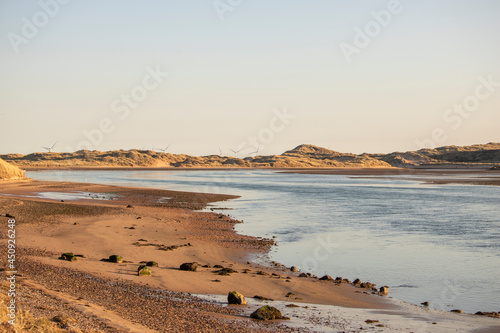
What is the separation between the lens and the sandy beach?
10.4 meters

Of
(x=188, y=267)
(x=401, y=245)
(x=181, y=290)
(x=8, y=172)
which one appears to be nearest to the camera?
(x=181, y=290)

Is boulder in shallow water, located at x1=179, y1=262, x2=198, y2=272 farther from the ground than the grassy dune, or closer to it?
closer to it

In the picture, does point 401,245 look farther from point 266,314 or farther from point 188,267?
point 266,314

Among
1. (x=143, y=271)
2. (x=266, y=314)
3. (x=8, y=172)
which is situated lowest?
(x=266, y=314)

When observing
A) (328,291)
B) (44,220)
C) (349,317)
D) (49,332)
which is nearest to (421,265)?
(328,291)

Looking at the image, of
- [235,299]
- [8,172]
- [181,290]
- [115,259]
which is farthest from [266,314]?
[8,172]

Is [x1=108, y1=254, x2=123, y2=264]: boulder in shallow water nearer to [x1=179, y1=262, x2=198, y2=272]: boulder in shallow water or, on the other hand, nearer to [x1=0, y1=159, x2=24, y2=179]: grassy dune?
[x1=179, y1=262, x2=198, y2=272]: boulder in shallow water

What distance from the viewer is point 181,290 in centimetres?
1349

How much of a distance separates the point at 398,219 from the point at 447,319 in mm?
20658

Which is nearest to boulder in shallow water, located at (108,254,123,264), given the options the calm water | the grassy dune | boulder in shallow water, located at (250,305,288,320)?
the calm water

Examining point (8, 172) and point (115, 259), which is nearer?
point (115, 259)

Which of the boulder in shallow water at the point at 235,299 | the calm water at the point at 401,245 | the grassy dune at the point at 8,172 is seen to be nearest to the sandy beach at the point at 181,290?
the boulder in shallow water at the point at 235,299

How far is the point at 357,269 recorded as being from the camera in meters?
17.2

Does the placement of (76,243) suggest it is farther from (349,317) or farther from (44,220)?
(349,317)
